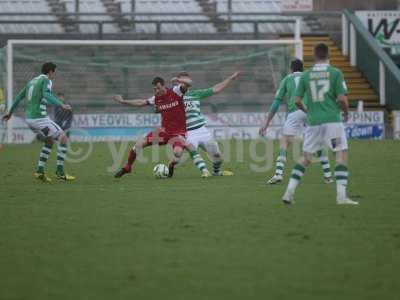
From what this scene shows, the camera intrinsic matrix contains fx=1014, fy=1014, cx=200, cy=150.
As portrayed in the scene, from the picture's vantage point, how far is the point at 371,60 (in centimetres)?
3797

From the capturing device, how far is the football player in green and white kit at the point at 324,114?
12758mm

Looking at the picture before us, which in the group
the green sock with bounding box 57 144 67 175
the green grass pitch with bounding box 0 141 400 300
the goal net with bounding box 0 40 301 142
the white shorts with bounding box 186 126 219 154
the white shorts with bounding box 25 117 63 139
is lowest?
the green grass pitch with bounding box 0 141 400 300

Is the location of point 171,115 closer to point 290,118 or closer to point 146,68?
point 290,118

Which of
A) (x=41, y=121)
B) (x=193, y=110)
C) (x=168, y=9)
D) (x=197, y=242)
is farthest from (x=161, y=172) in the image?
(x=168, y=9)

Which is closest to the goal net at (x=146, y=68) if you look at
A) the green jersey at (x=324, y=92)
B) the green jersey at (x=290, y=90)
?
the green jersey at (x=290, y=90)

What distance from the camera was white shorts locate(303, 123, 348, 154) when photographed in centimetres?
1280

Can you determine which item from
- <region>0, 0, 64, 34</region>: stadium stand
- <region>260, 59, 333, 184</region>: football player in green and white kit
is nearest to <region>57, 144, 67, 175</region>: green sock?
<region>260, 59, 333, 184</region>: football player in green and white kit

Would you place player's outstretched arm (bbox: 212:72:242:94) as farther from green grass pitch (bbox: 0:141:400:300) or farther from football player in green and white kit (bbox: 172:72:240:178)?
green grass pitch (bbox: 0:141:400:300)

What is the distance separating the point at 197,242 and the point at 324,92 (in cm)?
386

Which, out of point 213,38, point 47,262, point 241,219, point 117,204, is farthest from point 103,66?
point 47,262

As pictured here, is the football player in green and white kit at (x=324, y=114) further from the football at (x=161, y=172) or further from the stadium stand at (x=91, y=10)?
the stadium stand at (x=91, y=10)

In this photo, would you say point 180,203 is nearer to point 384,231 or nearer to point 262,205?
point 262,205

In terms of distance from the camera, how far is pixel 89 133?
110ft

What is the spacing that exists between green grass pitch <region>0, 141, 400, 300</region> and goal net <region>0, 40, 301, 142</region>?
16553 mm
